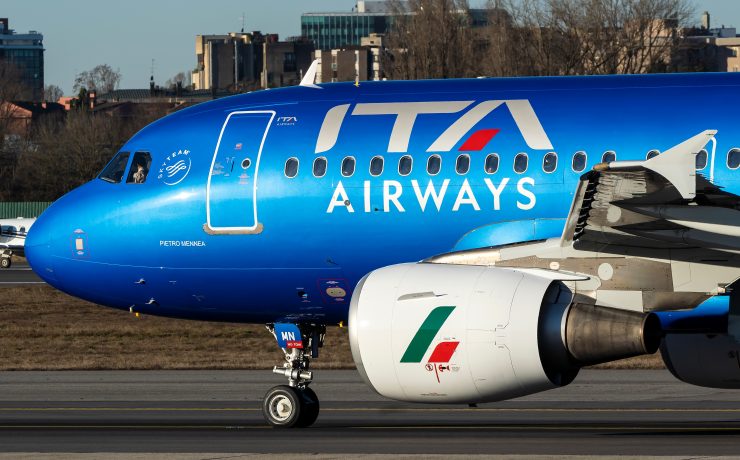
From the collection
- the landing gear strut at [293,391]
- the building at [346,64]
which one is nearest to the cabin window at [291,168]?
the landing gear strut at [293,391]

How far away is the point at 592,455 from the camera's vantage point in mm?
15945

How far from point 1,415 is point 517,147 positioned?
9.02 m

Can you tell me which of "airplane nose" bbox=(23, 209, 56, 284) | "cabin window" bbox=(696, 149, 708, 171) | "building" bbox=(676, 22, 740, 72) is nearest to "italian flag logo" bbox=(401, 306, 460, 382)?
"cabin window" bbox=(696, 149, 708, 171)

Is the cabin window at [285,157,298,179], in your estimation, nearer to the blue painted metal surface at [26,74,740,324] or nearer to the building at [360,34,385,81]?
the blue painted metal surface at [26,74,740,324]

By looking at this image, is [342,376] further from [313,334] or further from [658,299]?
[658,299]

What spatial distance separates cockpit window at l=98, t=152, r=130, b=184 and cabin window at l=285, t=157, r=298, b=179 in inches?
97.8

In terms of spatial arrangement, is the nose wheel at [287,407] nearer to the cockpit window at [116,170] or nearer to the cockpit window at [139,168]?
the cockpit window at [139,168]

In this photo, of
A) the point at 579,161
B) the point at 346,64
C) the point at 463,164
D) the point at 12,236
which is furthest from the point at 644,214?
the point at 346,64

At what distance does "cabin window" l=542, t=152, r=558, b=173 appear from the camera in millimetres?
17141

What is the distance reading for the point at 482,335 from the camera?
15.7 metres

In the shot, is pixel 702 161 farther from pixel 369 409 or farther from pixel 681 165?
pixel 369 409

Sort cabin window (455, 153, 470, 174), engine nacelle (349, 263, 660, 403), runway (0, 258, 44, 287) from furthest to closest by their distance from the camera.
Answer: runway (0, 258, 44, 287) → cabin window (455, 153, 470, 174) → engine nacelle (349, 263, 660, 403)

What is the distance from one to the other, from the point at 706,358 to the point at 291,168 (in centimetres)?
555

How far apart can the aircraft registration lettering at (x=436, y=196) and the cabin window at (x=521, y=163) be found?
11cm
